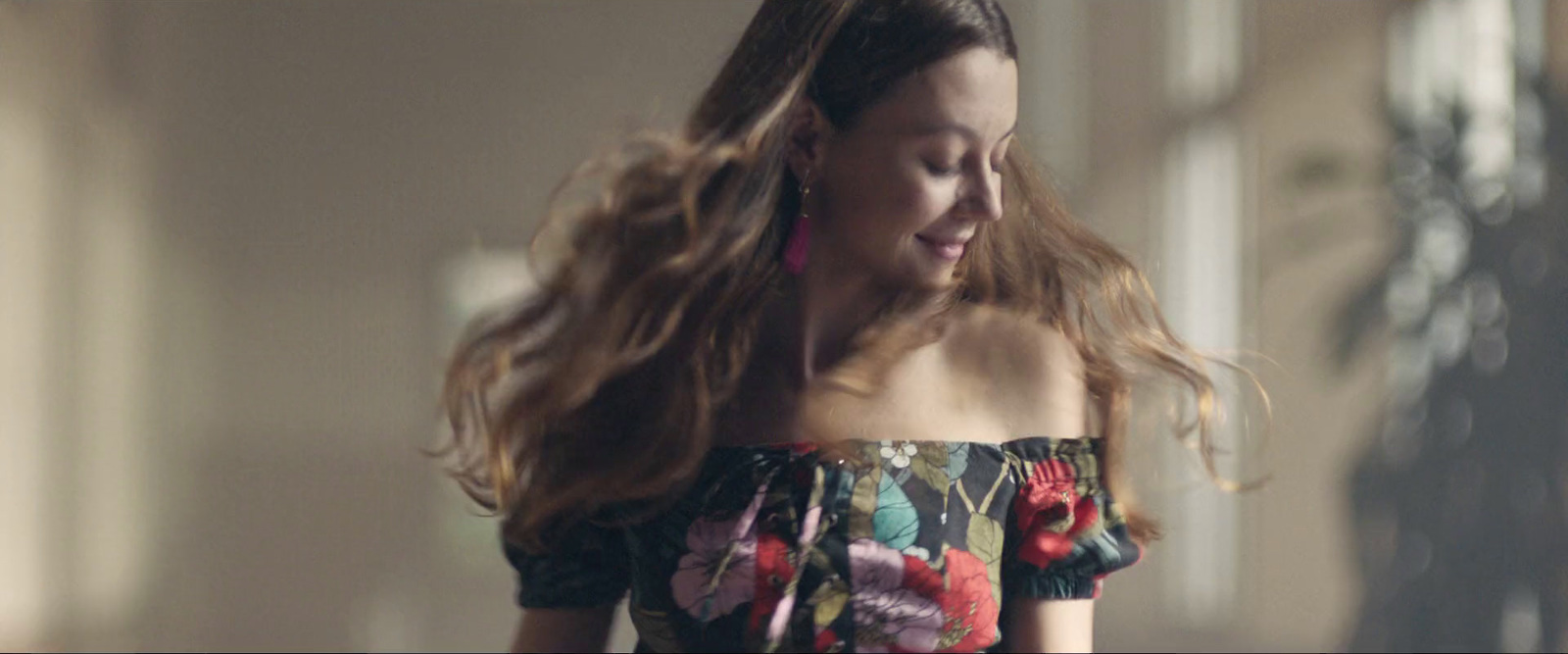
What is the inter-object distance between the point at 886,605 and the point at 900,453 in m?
0.12

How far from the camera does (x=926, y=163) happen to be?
1.05 meters

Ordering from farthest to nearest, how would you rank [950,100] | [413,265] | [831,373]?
[413,265] < [831,373] < [950,100]

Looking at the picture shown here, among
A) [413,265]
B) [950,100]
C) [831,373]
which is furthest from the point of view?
[413,265]

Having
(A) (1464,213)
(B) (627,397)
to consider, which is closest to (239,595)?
(B) (627,397)

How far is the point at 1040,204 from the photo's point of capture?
1.20 m

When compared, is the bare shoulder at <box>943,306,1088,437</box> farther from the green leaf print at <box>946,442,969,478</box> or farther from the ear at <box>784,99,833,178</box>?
the ear at <box>784,99,833,178</box>

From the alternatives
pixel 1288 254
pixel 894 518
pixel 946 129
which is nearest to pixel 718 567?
pixel 894 518

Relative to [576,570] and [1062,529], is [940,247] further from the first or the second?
[576,570]

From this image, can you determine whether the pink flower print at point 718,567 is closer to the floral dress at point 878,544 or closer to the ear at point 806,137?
the floral dress at point 878,544

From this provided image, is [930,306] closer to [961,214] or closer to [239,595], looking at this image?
[961,214]

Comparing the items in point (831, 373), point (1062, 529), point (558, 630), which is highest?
point (831, 373)

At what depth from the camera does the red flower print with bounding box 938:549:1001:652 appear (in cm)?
108

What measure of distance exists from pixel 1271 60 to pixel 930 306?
94cm

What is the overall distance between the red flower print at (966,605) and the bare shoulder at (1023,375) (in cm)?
12
